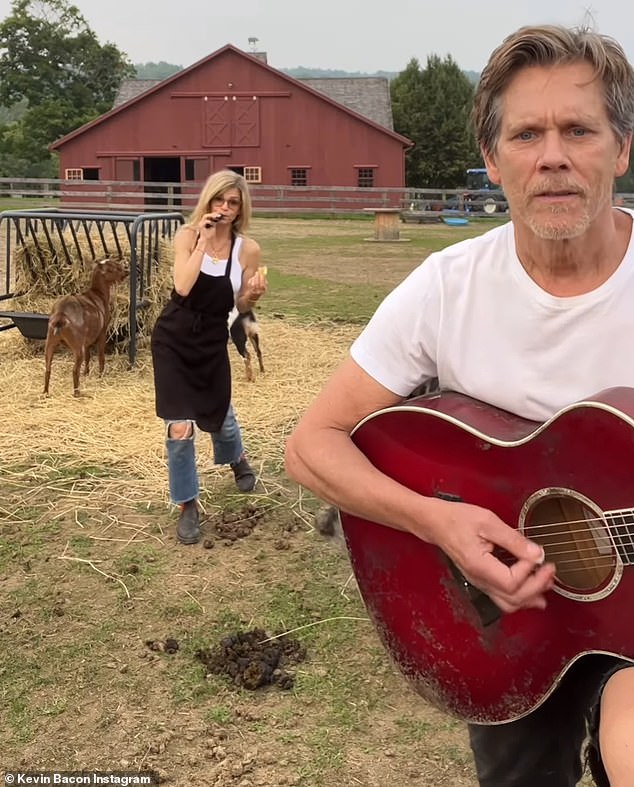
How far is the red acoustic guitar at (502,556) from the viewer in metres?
1.59

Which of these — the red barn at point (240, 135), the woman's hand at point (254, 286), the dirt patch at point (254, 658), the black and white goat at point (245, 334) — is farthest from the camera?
the red barn at point (240, 135)

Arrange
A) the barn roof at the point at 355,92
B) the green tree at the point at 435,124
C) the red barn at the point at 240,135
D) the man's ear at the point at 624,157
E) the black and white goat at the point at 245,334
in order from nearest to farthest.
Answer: the man's ear at the point at 624,157, the black and white goat at the point at 245,334, the red barn at the point at 240,135, the barn roof at the point at 355,92, the green tree at the point at 435,124

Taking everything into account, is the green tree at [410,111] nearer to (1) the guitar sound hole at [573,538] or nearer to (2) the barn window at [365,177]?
(2) the barn window at [365,177]

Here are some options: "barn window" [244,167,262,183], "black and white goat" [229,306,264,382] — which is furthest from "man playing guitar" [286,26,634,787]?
Answer: "barn window" [244,167,262,183]

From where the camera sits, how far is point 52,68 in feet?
182

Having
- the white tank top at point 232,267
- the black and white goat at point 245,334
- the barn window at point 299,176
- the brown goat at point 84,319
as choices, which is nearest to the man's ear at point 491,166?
the white tank top at point 232,267

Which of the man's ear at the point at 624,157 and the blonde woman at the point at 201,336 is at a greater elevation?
the man's ear at the point at 624,157

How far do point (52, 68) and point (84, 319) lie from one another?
5493 centimetres

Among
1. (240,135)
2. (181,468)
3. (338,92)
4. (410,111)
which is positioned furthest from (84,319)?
(410,111)

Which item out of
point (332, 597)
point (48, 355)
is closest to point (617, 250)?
point (332, 597)

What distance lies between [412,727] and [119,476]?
2.79 m

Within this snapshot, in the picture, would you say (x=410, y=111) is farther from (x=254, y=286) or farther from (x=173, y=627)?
(x=173, y=627)

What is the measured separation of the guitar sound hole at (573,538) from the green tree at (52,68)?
182 feet

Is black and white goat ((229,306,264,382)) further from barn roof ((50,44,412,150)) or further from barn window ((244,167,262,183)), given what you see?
barn roof ((50,44,412,150))
